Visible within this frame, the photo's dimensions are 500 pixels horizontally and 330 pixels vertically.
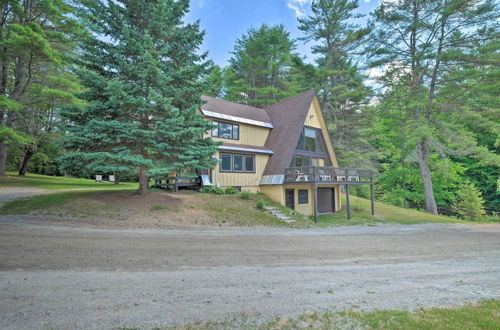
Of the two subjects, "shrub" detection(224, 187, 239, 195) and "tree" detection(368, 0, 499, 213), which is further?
"tree" detection(368, 0, 499, 213)

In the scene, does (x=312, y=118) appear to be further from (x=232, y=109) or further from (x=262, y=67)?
(x=262, y=67)

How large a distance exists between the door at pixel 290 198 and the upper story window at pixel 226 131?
17.9 feet

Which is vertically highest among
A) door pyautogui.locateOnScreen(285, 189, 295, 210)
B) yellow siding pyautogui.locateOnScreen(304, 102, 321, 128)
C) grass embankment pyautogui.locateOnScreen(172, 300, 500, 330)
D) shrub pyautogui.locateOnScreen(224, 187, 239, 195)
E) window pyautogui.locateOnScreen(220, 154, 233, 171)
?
yellow siding pyautogui.locateOnScreen(304, 102, 321, 128)

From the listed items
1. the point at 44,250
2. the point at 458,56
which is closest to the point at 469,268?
the point at 44,250

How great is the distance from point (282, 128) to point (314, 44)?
12618 mm

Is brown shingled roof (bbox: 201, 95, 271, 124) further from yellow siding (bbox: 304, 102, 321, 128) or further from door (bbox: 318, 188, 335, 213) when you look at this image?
door (bbox: 318, 188, 335, 213)

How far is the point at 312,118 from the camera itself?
63.3ft

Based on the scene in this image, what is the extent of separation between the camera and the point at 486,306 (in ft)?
13.9

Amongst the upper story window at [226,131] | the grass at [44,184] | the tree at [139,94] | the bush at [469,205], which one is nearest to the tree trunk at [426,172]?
the bush at [469,205]

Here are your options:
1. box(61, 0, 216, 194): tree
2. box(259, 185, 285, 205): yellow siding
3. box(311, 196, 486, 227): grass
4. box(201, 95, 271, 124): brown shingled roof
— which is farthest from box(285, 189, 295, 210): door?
box(61, 0, 216, 194): tree

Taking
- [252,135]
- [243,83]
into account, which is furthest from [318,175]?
[243,83]

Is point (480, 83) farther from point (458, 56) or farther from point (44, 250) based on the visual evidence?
point (44, 250)

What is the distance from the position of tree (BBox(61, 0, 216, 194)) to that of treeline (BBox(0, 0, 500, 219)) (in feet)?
0.23

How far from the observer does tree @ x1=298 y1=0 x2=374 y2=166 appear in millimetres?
23391
